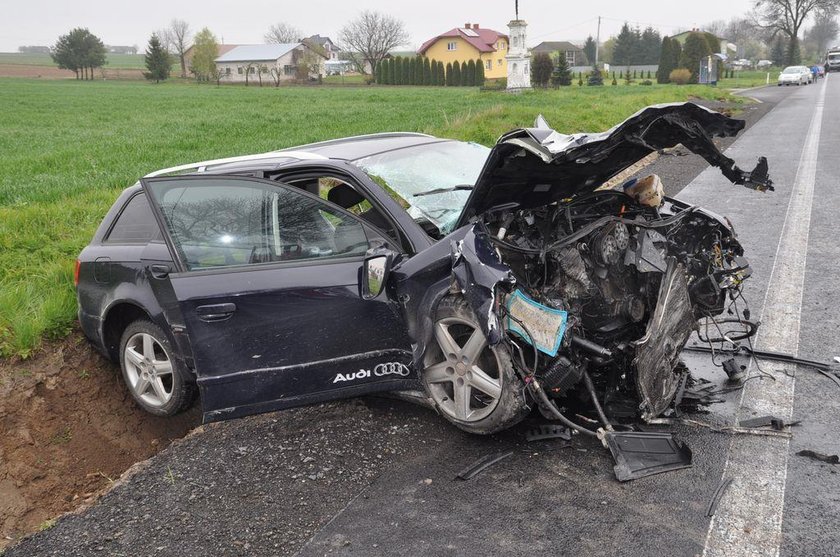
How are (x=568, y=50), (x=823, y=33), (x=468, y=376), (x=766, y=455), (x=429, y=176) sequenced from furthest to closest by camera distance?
(x=823, y=33)
(x=568, y=50)
(x=429, y=176)
(x=468, y=376)
(x=766, y=455)

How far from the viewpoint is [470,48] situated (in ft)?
292

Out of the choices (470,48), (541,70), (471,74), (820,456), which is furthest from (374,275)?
(470,48)

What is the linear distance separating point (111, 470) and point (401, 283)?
2495mm

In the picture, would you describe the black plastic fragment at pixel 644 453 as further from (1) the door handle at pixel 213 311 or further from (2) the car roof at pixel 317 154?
(2) the car roof at pixel 317 154

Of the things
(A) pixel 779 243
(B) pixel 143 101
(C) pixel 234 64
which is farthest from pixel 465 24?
Answer: (A) pixel 779 243

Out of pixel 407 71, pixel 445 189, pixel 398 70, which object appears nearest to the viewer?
pixel 445 189

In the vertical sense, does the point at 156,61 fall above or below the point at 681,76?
above

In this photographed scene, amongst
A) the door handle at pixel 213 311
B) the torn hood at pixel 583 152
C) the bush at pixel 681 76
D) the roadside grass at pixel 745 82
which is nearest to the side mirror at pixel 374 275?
the torn hood at pixel 583 152

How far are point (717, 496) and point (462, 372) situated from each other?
1.32 m

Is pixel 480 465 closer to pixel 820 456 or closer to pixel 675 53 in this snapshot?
pixel 820 456

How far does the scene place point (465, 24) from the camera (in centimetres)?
9319

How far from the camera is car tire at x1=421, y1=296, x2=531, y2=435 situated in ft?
11.8

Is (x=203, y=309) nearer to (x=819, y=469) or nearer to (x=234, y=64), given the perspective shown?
(x=819, y=469)

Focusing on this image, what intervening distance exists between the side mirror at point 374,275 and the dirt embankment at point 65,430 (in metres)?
1.99
